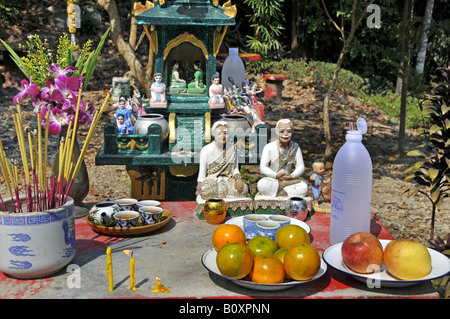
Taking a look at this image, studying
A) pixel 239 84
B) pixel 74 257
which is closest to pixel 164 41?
pixel 239 84

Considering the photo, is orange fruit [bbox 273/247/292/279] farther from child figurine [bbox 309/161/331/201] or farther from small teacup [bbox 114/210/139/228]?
child figurine [bbox 309/161/331/201]

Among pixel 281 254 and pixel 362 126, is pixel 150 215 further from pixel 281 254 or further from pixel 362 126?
pixel 362 126

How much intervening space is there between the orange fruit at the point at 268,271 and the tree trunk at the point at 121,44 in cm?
691

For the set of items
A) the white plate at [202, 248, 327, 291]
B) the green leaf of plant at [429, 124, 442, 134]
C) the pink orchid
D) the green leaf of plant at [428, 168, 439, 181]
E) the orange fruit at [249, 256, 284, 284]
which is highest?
the pink orchid

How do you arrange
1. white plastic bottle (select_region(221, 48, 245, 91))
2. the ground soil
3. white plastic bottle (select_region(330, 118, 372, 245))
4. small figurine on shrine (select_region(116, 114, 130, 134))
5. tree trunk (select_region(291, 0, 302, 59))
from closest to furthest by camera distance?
white plastic bottle (select_region(330, 118, 372, 245))
small figurine on shrine (select_region(116, 114, 130, 134))
white plastic bottle (select_region(221, 48, 245, 91))
the ground soil
tree trunk (select_region(291, 0, 302, 59))

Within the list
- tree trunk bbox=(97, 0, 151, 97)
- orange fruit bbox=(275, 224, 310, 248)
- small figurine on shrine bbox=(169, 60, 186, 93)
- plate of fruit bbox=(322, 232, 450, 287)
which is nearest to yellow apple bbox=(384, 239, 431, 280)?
plate of fruit bbox=(322, 232, 450, 287)

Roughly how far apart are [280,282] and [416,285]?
64 centimetres

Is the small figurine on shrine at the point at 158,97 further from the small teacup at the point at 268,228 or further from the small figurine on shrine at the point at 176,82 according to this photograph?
the small teacup at the point at 268,228

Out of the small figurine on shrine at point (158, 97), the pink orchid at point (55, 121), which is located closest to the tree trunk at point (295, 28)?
the small figurine on shrine at point (158, 97)

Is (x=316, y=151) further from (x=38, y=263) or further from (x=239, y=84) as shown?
(x=38, y=263)

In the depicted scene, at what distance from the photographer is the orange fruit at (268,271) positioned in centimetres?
229

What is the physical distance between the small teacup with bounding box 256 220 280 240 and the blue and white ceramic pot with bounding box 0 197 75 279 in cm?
95

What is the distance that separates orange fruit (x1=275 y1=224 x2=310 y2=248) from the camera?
2.55 meters

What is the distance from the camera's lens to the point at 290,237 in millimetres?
2557
